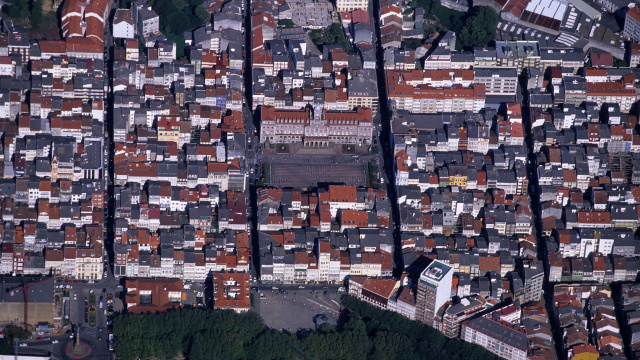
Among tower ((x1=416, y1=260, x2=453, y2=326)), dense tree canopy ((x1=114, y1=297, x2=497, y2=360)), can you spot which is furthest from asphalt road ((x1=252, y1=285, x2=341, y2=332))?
tower ((x1=416, y1=260, x2=453, y2=326))

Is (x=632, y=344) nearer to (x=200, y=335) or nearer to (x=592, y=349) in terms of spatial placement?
(x=592, y=349)

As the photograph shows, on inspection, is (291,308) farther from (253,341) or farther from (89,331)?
(89,331)

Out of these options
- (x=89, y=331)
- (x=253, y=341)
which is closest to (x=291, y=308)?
(x=253, y=341)

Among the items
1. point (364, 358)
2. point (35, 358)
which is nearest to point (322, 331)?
point (364, 358)

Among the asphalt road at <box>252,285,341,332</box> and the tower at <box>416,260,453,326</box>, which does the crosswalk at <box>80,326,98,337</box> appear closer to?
the asphalt road at <box>252,285,341,332</box>

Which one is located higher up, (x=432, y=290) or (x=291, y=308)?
(x=432, y=290)

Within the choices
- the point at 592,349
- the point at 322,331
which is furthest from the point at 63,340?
the point at 592,349

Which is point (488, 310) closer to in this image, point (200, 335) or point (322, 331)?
point (322, 331)
